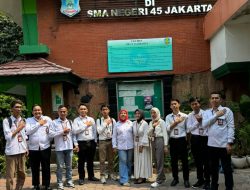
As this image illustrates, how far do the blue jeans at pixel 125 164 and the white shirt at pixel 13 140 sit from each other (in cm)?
236

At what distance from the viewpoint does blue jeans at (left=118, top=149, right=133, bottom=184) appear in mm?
9781

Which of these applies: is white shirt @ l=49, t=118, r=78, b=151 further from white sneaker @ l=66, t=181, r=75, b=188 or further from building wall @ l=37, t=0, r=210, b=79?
building wall @ l=37, t=0, r=210, b=79

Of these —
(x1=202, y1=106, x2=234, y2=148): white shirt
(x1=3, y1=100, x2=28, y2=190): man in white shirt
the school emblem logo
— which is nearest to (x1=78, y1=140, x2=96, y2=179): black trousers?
(x1=3, y1=100, x2=28, y2=190): man in white shirt

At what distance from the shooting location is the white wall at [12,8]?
18328mm

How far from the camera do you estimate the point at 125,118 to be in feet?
32.9

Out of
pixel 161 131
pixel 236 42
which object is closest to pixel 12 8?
pixel 236 42

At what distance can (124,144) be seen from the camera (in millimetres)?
9836

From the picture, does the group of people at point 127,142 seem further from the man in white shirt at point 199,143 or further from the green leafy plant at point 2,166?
the green leafy plant at point 2,166

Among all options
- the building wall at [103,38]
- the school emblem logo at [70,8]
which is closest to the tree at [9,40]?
the building wall at [103,38]

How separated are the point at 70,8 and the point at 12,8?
5.36 metres

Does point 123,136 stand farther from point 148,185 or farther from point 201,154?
point 201,154

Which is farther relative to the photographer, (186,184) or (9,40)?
(9,40)

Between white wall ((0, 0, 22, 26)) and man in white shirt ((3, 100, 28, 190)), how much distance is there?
419 inches

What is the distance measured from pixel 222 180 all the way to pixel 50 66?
665 cm
